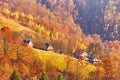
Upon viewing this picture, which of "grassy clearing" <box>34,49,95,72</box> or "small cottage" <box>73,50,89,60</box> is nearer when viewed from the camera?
"grassy clearing" <box>34,49,95,72</box>

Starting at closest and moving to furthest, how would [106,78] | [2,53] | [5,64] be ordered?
[5,64] < [2,53] < [106,78]

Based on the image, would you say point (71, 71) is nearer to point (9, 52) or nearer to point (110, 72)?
point (110, 72)

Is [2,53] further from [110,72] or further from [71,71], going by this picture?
[110,72]

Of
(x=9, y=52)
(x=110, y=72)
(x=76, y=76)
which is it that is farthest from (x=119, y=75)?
(x=9, y=52)

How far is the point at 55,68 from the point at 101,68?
14490mm

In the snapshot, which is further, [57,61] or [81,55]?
[81,55]

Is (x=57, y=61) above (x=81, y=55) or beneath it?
beneath

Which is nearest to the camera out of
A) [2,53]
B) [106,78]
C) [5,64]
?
[5,64]

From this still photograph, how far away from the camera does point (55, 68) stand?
120688mm

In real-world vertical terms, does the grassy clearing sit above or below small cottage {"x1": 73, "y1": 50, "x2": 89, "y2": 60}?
below

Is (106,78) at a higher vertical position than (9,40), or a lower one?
lower

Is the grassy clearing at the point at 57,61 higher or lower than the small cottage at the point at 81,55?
lower

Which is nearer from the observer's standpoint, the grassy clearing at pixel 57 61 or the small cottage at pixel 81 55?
the grassy clearing at pixel 57 61

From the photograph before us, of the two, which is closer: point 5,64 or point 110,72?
point 5,64
